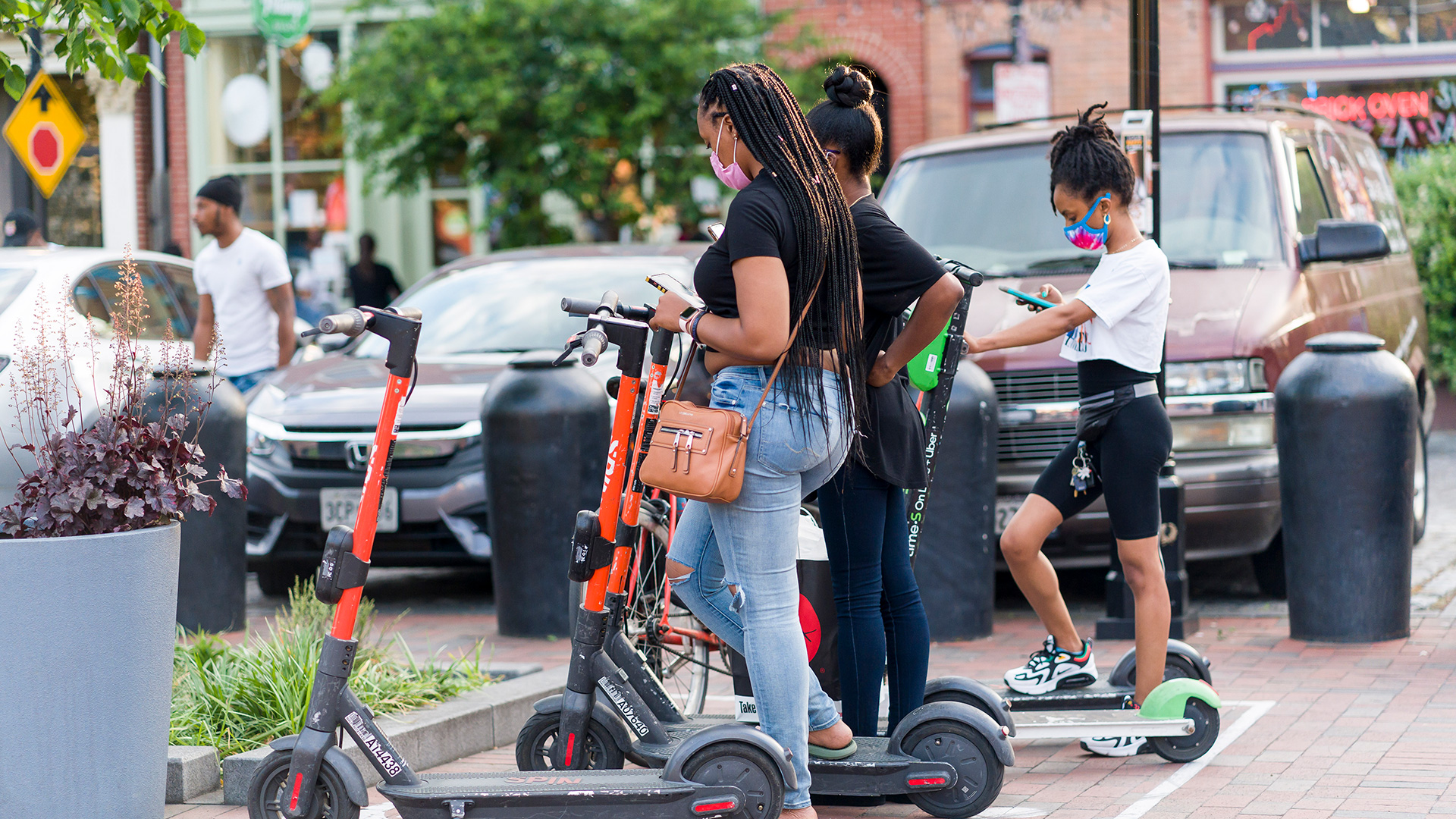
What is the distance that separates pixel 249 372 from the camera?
866 cm

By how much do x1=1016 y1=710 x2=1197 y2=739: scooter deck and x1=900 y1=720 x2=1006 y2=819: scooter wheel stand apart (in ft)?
1.41

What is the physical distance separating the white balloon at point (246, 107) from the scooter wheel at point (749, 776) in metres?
17.3

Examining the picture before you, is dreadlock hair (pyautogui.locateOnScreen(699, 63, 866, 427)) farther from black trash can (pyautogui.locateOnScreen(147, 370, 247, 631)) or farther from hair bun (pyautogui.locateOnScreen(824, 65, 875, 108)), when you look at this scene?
black trash can (pyautogui.locateOnScreen(147, 370, 247, 631))

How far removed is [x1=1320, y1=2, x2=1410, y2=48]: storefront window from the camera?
54.2ft

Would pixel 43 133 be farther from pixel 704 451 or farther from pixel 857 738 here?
pixel 704 451

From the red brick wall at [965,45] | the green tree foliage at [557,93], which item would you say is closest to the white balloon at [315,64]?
the green tree foliage at [557,93]

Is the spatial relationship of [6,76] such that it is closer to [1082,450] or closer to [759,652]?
[759,652]

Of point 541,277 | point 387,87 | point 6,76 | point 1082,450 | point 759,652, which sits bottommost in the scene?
point 759,652

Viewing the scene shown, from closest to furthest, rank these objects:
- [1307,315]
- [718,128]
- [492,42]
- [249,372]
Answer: [718,128] < [1307,315] < [249,372] < [492,42]

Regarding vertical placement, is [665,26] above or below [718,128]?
above

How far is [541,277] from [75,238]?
1456 centimetres

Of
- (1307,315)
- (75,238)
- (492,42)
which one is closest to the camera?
(1307,315)

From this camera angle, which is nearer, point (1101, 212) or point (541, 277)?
point (1101, 212)

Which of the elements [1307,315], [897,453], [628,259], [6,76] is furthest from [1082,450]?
[628,259]
